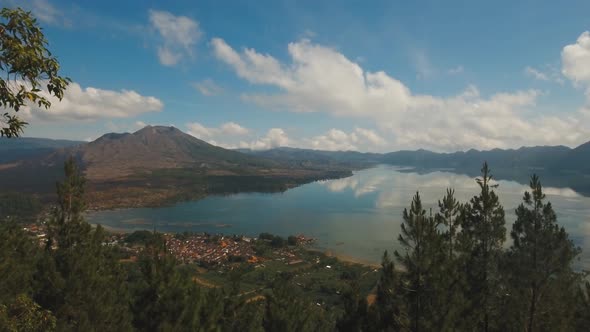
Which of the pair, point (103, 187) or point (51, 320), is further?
point (103, 187)

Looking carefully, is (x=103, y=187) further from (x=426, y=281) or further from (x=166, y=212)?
(x=426, y=281)

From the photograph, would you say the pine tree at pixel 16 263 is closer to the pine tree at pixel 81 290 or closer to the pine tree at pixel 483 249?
the pine tree at pixel 81 290

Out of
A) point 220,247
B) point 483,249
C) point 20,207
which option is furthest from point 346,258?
point 20,207

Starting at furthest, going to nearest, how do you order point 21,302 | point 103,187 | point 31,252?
point 103,187 < point 31,252 < point 21,302

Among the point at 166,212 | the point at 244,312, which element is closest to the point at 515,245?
the point at 244,312

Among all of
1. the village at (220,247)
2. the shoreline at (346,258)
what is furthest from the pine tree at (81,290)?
the shoreline at (346,258)

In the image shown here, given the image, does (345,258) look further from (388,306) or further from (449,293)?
(449,293)

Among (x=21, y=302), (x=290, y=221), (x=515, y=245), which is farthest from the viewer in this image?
(x=290, y=221)
